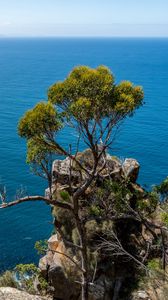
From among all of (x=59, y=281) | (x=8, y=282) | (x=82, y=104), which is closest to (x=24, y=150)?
(x=8, y=282)

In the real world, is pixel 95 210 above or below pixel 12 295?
above

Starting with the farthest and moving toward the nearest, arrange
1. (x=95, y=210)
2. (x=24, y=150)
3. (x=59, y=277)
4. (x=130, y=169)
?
1. (x=24, y=150)
2. (x=130, y=169)
3. (x=59, y=277)
4. (x=95, y=210)

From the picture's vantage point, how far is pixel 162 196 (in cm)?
2908

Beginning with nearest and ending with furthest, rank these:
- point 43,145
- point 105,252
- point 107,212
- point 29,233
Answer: point 43,145 → point 107,212 → point 105,252 → point 29,233

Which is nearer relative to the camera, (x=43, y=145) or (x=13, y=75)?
(x=43, y=145)

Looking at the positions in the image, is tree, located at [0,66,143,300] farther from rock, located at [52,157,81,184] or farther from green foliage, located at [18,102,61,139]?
rock, located at [52,157,81,184]

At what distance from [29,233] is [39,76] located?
12706 centimetres

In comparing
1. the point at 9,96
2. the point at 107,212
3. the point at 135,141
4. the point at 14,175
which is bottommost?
the point at 107,212

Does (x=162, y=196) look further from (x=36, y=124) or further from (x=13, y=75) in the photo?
(x=13, y=75)

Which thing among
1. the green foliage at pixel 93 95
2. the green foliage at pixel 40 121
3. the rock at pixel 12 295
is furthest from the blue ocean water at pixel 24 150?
the rock at pixel 12 295

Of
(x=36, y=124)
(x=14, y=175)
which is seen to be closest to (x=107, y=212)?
(x=36, y=124)

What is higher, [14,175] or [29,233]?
[14,175]

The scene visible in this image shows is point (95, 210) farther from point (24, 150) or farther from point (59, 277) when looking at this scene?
point (24, 150)

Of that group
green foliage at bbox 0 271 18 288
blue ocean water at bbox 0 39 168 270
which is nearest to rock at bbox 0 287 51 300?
green foliage at bbox 0 271 18 288
